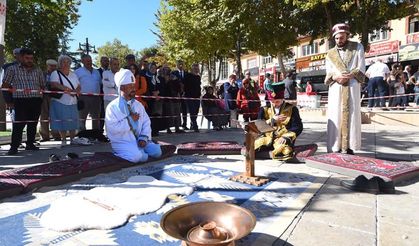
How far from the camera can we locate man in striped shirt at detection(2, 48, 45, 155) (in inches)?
250

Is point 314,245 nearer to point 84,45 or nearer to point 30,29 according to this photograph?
point 30,29

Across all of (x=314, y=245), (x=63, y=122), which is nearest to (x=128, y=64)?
(x=63, y=122)

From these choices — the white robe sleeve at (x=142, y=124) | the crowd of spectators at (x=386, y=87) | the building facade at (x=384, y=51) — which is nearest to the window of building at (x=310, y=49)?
the building facade at (x=384, y=51)

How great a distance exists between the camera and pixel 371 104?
13.2 meters

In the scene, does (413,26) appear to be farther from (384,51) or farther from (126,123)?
(126,123)

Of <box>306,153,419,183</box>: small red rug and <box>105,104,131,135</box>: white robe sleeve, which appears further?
<box>105,104,131,135</box>: white robe sleeve

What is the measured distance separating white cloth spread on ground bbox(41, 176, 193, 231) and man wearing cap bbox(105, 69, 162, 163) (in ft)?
3.65

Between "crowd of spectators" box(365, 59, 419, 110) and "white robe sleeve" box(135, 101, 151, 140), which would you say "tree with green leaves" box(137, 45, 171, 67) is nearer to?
"white robe sleeve" box(135, 101, 151, 140)

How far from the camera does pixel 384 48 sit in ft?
92.9

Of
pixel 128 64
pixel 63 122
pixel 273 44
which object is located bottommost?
pixel 63 122

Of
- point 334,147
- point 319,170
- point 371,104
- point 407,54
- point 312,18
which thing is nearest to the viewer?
point 319,170

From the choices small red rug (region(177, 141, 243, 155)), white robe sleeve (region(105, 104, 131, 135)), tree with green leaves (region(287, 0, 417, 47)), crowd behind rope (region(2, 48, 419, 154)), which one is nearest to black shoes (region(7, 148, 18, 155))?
crowd behind rope (region(2, 48, 419, 154))

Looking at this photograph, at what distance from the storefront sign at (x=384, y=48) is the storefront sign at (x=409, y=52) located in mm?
618

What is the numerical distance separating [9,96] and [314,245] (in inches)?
245
